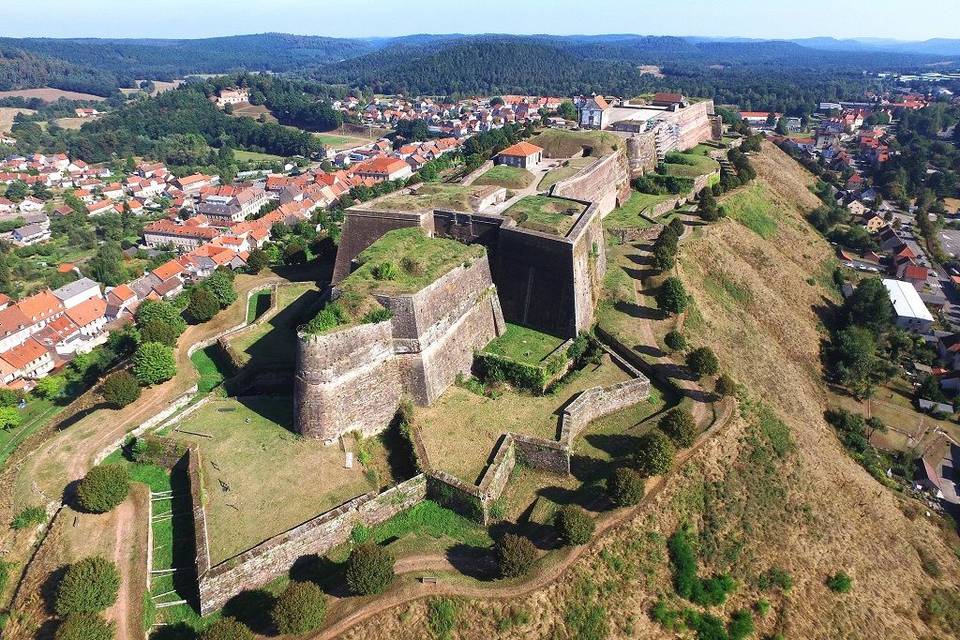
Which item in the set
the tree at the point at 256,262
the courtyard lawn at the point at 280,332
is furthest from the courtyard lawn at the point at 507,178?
the tree at the point at 256,262

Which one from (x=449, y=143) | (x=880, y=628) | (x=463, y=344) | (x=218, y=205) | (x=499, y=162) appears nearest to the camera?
(x=880, y=628)

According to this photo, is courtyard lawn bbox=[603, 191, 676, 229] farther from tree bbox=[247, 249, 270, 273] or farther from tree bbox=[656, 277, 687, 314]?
tree bbox=[247, 249, 270, 273]

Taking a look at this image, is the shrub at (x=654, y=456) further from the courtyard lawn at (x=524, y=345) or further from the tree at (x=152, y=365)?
the tree at (x=152, y=365)

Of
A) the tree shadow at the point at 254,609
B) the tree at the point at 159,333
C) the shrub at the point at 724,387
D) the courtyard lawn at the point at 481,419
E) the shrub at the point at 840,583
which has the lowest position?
the shrub at the point at 840,583

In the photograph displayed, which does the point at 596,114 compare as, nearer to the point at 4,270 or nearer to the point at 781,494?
the point at 781,494

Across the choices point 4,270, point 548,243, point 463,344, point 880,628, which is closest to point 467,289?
point 463,344

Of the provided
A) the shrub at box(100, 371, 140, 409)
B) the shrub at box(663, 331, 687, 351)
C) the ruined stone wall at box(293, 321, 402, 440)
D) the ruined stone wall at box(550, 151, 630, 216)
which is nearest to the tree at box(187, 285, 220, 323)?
the shrub at box(100, 371, 140, 409)
